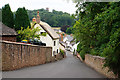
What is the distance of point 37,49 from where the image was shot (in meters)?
20.4

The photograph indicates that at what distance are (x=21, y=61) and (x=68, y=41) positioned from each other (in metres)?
88.7

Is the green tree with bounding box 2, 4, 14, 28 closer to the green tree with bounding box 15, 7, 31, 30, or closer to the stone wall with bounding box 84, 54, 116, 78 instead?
the green tree with bounding box 15, 7, 31, 30

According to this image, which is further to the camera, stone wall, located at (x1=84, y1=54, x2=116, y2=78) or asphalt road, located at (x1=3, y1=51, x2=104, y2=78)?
stone wall, located at (x1=84, y1=54, x2=116, y2=78)

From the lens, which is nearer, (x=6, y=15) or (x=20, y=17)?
(x=6, y=15)

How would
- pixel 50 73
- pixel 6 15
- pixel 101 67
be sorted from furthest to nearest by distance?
pixel 6 15 → pixel 101 67 → pixel 50 73

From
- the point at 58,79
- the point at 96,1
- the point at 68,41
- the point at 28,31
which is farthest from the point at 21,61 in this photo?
the point at 68,41

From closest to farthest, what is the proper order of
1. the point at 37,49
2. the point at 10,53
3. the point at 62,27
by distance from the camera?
the point at 10,53 → the point at 37,49 → the point at 62,27

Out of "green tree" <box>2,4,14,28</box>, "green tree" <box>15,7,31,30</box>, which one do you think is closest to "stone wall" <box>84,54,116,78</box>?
"green tree" <box>2,4,14,28</box>

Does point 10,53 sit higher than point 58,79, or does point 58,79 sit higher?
point 10,53

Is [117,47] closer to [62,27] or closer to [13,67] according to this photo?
[13,67]

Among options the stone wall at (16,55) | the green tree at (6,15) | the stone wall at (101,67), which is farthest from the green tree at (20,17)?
the stone wall at (101,67)

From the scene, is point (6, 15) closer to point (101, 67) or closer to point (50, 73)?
point (50, 73)

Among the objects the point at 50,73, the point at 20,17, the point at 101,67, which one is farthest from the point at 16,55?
the point at 20,17

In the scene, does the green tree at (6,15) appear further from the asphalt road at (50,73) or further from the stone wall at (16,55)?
the asphalt road at (50,73)
